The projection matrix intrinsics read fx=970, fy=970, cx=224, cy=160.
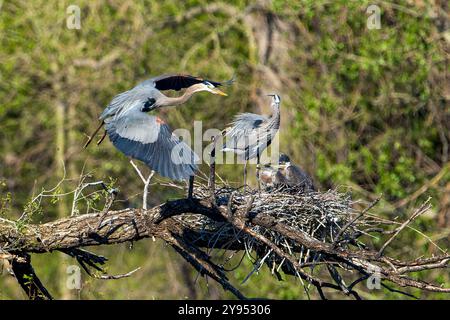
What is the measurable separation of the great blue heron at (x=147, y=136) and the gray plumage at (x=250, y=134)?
2.65 feet

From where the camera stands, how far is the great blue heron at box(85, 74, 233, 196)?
6.15m

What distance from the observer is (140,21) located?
12.5 metres

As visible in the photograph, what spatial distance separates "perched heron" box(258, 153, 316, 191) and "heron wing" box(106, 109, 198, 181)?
1312mm

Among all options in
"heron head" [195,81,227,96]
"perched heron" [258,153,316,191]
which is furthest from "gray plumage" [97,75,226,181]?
"perched heron" [258,153,316,191]

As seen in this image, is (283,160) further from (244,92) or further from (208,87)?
(244,92)

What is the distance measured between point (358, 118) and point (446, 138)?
105 cm

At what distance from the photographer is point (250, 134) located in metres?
7.73

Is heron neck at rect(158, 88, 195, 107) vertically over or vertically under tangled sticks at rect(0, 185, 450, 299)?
over

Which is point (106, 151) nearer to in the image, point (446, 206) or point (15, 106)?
point (15, 106)

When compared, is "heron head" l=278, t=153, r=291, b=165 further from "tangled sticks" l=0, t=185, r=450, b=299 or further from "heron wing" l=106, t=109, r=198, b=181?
"heron wing" l=106, t=109, r=198, b=181

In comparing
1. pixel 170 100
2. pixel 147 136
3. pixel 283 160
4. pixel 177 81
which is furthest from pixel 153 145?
pixel 283 160

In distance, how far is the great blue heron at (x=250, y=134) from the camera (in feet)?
25.2

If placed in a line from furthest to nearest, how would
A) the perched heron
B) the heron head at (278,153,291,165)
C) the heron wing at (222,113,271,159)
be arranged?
the heron head at (278,153,291,165) → the heron wing at (222,113,271,159) → the perched heron

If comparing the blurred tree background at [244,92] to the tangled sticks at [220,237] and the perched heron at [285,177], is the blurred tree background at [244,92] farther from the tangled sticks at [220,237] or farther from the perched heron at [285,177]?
the tangled sticks at [220,237]
